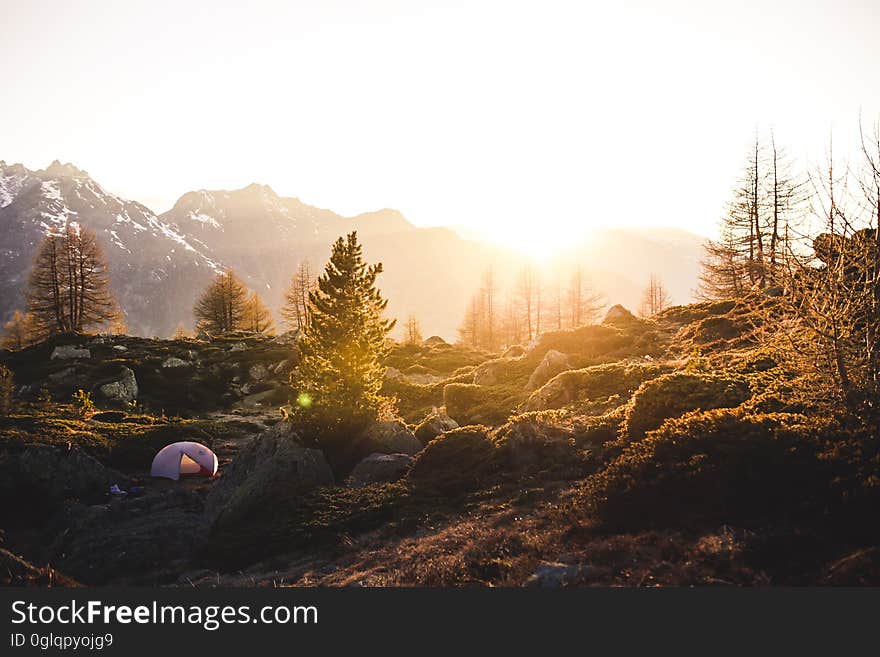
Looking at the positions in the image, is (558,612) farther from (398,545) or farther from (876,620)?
(398,545)

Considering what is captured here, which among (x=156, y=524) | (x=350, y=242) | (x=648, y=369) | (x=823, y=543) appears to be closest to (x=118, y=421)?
(x=156, y=524)

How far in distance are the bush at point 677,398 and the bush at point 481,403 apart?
10480mm

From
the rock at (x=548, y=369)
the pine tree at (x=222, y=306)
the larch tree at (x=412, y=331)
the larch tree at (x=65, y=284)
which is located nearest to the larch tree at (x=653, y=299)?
the larch tree at (x=412, y=331)

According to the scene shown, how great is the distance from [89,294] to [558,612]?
73138mm

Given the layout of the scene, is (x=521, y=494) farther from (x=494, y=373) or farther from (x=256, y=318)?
(x=256, y=318)

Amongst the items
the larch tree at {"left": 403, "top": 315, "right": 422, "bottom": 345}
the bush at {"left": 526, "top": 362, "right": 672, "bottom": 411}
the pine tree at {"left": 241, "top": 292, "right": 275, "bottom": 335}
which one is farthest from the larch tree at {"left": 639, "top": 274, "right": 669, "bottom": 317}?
the pine tree at {"left": 241, "top": 292, "right": 275, "bottom": 335}

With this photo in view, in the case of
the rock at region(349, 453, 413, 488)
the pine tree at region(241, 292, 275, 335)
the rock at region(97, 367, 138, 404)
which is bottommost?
the rock at region(349, 453, 413, 488)

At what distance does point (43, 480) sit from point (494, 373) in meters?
25.3

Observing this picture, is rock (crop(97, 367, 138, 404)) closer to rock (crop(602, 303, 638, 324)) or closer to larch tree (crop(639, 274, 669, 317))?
rock (crop(602, 303, 638, 324))

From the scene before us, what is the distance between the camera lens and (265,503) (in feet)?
49.8

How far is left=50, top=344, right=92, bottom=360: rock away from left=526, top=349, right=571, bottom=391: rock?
147 feet

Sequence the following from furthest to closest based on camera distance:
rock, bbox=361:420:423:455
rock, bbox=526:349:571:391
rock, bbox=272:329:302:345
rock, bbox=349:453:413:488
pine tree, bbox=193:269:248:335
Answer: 1. pine tree, bbox=193:269:248:335
2. rock, bbox=272:329:302:345
3. rock, bbox=526:349:571:391
4. rock, bbox=361:420:423:455
5. rock, bbox=349:453:413:488

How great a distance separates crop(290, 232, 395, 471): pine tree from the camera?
18984 mm

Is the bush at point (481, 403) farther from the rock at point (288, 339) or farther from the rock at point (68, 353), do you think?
the rock at point (68, 353)
